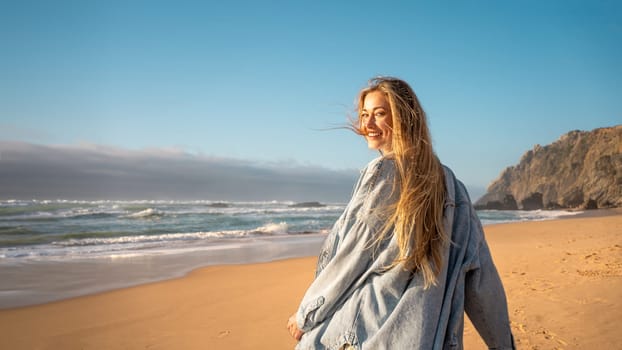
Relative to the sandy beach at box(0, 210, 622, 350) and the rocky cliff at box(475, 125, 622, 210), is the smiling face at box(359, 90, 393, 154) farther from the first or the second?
the rocky cliff at box(475, 125, 622, 210)

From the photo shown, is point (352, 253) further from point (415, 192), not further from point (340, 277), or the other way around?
point (415, 192)

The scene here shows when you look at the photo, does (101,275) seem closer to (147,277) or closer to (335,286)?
(147,277)

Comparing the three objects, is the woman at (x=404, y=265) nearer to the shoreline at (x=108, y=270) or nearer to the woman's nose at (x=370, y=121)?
the woman's nose at (x=370, y=121)

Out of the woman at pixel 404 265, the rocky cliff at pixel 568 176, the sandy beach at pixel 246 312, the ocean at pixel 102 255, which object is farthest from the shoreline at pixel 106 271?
the rocky cliff at pixel 568 176

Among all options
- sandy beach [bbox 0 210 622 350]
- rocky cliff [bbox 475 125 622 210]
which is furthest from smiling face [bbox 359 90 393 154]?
rocky cliff [bbox 475 125 622 210]

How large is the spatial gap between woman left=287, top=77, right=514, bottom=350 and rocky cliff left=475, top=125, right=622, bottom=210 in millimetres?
39486

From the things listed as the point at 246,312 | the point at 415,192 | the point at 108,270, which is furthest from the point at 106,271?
the point at 415,192

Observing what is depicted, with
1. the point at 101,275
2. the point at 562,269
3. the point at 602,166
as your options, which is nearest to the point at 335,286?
the point at 562,269

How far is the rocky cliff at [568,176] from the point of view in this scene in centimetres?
3934

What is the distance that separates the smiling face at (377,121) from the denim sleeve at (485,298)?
491mm

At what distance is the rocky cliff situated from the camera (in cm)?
3934

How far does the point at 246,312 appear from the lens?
5.52 meters

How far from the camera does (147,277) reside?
25.5 feet

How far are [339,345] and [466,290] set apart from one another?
1.97ft
